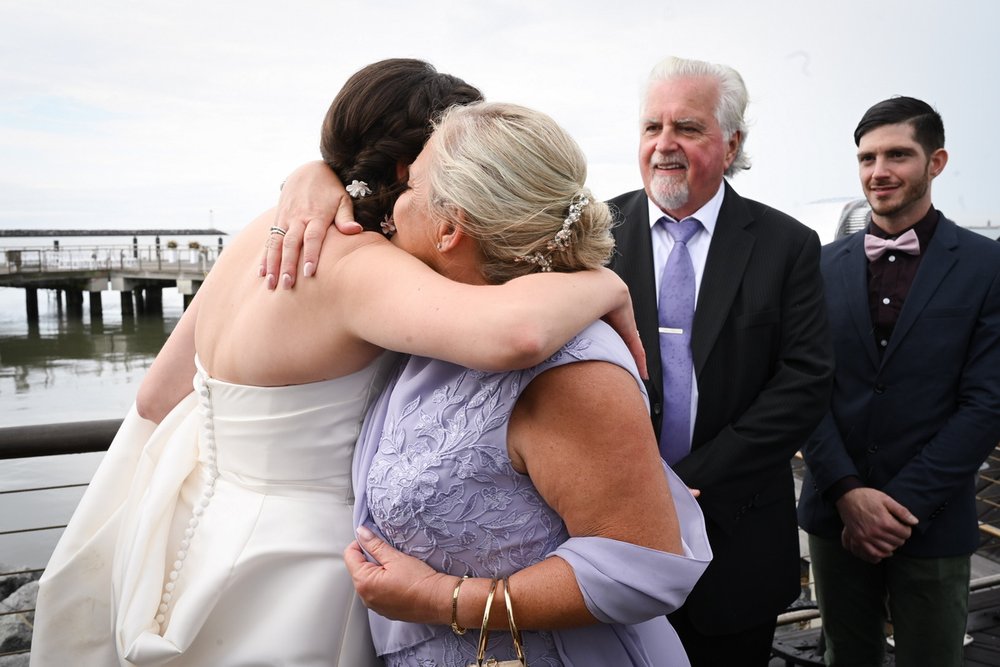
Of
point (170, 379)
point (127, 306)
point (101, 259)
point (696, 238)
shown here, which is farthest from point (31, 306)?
point (696, 238)

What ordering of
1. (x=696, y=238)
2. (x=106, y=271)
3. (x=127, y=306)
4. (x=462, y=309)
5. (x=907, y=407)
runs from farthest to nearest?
(x=127, y=306) < (x=106, y=271) < (x=907, y=407) < (x=696, y=238) < (x=462, y=309)

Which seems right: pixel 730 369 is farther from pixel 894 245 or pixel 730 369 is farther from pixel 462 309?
pixel 462 309

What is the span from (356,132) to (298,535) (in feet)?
2.99

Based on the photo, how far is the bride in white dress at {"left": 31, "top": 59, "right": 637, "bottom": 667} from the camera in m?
1.55

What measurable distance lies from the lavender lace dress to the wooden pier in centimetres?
4337

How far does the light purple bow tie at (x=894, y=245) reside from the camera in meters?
2.94

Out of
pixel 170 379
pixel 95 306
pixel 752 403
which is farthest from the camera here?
pixel 95 306

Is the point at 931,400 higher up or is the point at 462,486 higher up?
the point at 462,486

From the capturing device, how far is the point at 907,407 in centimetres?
286

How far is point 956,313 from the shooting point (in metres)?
2.82

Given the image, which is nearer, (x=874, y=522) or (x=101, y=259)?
(x=874, y=522)

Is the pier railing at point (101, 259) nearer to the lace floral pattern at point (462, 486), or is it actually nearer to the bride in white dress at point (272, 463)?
the bride in white dress at point (272, 463)

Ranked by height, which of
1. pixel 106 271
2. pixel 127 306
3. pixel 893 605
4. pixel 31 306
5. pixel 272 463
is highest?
pixel 272 463

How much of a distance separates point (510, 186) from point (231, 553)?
0.97m
